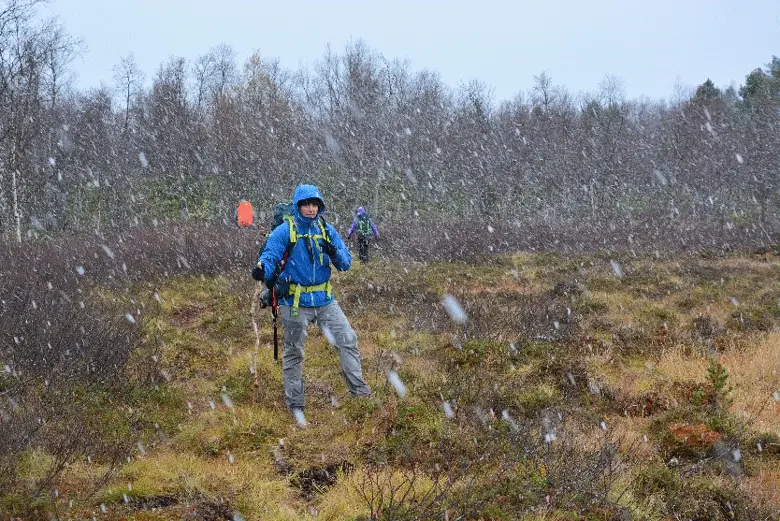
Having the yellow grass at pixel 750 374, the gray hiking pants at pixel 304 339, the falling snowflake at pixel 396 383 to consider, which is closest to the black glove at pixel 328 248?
the gray hiking pants at pixel 304 339

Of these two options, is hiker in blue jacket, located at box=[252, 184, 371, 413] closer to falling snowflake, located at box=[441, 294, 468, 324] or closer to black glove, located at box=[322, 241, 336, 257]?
black glove, located at box=[322, 241, 336, 257]

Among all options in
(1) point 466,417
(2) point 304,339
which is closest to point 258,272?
(2) point 304,339

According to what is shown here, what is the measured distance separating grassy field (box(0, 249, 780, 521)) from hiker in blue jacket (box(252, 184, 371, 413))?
1.76 feet

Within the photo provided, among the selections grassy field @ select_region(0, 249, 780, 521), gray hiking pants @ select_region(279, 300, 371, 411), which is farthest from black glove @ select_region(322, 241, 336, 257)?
grassy field @ select_region(0, 249, 780, 521)

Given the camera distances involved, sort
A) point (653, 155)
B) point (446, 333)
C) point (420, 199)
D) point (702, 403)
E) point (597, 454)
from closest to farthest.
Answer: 1. point (597, 454)
2. point (702, 403)
3. point (446, 333)
4. point (420, 199)
5. point (653, 155)

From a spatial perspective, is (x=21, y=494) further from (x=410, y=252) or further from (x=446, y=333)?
(x=410, y=252)

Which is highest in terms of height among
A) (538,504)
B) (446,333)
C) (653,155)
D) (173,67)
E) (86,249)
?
(173,67)

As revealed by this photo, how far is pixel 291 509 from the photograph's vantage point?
154 inches

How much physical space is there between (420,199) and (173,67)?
22.9 metres

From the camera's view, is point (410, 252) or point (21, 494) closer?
point (21, 494)

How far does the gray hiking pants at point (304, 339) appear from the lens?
551 centimetres

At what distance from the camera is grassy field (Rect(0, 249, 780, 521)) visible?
3.84 meters

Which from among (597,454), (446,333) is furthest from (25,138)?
(597,454)

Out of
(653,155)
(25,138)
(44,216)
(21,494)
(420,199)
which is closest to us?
(21,494)
